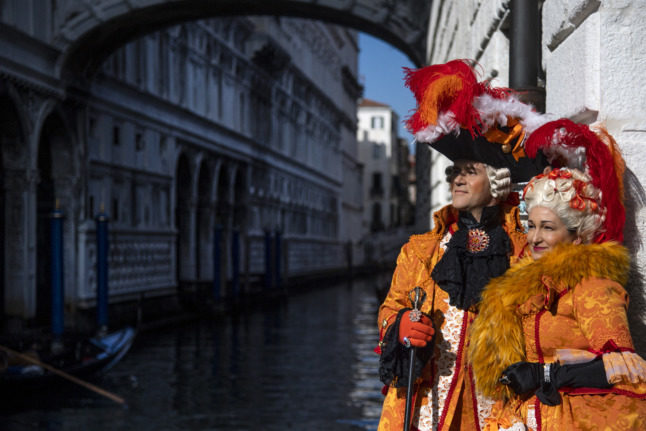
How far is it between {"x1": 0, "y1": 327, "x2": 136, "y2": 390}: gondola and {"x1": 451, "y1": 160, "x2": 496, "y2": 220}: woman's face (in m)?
6.81

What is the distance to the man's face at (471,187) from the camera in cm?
304

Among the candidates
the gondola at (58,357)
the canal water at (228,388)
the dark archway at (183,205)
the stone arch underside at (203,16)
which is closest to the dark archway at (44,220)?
the stone arch underside at (203,16)

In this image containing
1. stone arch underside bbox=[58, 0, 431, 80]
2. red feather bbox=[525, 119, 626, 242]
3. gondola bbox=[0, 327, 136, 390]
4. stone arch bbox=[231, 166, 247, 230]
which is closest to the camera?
red feather bbox=[525, 119, 626, 242]

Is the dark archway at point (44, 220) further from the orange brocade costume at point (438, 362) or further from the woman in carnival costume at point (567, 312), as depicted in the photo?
the woman in carnival costume at point (567, 312)

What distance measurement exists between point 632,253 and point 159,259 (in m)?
16.5

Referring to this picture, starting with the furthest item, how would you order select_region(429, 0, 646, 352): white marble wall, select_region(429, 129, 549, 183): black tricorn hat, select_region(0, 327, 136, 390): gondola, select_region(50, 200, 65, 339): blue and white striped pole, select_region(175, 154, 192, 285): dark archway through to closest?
select_region(175, 154, 192, 285): dark archway, select_region(50, 200, 65, 339): blue and white striped pole, select_region(0, 327, 136, 390): gondola, select_region(429, 129, 549, 183): black tricorn hat, select_region(429, 0, 646, 352): white marble wall

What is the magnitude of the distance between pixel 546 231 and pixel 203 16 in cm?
1164

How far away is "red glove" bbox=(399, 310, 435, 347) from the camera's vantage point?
2791 millimetres

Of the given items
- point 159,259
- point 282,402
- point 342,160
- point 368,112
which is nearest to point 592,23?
point 282,402

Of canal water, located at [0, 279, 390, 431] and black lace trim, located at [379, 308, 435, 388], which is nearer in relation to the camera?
black lace trim, located at [379, 308, 435, 388]

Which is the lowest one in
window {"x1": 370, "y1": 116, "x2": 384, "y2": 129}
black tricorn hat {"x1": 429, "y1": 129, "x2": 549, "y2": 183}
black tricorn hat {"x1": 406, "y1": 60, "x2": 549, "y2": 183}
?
A: black tricorn hat {"x1": 429, "y1": 129, "x2": 549, "y2": 183}

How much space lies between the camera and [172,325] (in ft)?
55.6

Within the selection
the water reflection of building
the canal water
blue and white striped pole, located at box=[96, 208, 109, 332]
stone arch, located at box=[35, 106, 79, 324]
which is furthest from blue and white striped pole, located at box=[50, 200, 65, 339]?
stone arch, located at box=[35, 106, 79, 324]

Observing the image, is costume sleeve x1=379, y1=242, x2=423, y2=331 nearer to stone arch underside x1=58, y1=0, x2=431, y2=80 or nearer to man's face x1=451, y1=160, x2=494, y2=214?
man's face x1=451, y1=160, x2=494, y2=214
